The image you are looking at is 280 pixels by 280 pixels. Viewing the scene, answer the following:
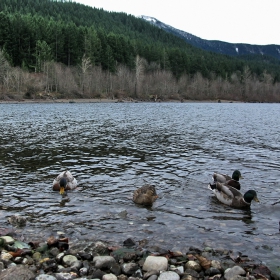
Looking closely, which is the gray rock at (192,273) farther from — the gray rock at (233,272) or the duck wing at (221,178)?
the duck wing at (221,178)

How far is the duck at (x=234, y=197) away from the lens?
428 inches

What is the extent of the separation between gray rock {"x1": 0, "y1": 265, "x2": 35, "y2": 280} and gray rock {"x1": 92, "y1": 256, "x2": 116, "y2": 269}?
4.41 ft

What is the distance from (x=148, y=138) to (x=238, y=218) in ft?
57.4

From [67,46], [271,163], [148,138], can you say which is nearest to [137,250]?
[271,163]

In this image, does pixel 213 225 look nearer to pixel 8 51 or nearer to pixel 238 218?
pixel 238 218

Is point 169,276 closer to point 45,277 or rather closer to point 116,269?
point 116,269

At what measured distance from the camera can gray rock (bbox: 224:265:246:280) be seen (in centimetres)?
637

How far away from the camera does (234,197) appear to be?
11.1 m

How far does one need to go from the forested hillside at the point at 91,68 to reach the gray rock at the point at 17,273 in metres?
84.7

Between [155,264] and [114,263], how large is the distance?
0.89m

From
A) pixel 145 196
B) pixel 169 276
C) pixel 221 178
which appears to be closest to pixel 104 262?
pixel 169 276

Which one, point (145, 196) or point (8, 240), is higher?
point (145, 196)

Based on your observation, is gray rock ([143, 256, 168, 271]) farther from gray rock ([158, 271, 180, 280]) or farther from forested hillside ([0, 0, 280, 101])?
forested hillside ([0, 0, 280, 101])

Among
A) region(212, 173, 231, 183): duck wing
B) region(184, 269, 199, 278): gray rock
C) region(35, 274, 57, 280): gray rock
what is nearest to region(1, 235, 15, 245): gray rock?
region(35, 274, 57, 280): gray rock
